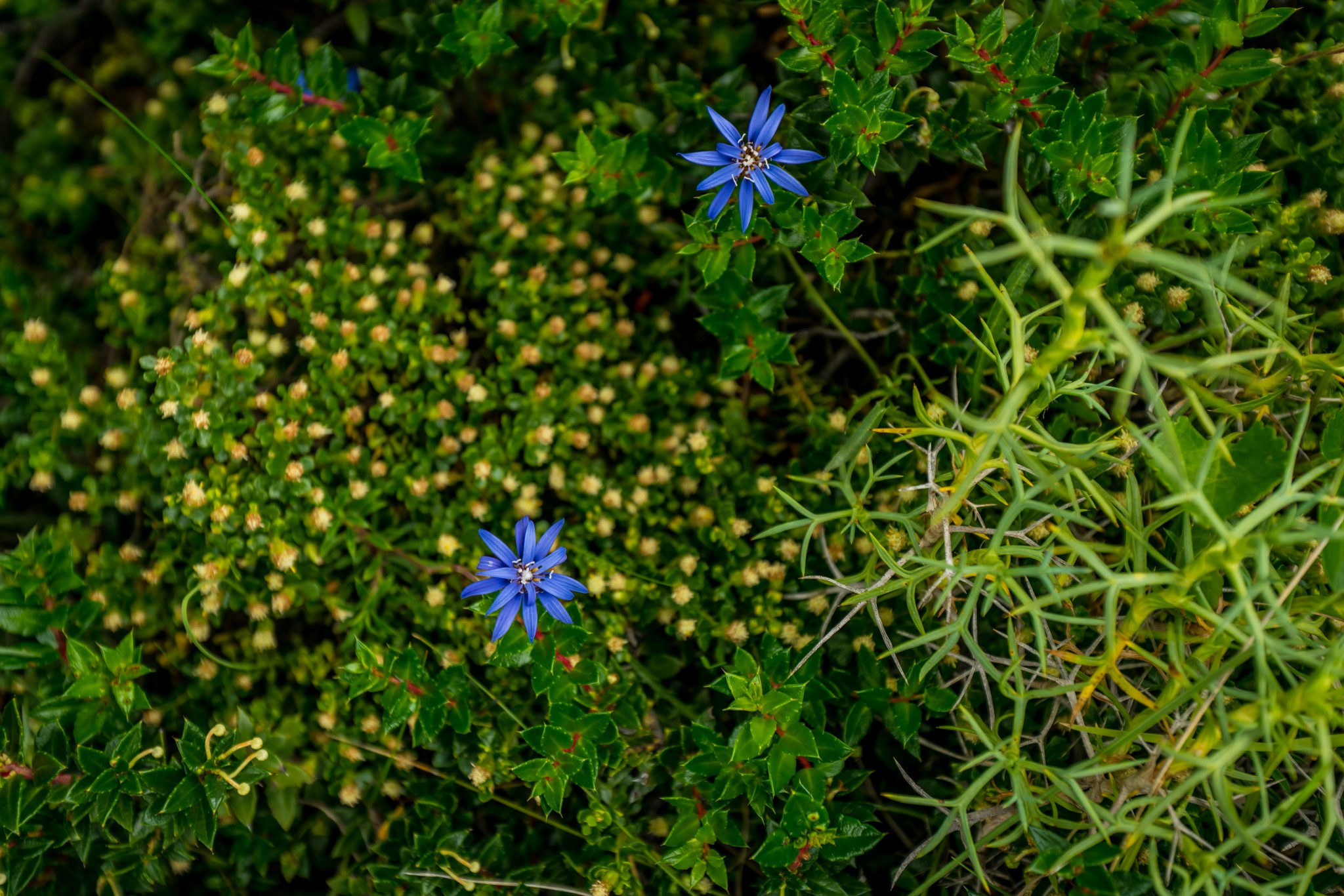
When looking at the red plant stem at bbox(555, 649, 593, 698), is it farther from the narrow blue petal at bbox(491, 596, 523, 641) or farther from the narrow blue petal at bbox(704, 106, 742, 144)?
the narrow blue petal at bbox(704, 106, 742, 144)

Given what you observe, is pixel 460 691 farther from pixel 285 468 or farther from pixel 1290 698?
pixel 1290 698

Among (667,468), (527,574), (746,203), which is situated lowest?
(527,574)

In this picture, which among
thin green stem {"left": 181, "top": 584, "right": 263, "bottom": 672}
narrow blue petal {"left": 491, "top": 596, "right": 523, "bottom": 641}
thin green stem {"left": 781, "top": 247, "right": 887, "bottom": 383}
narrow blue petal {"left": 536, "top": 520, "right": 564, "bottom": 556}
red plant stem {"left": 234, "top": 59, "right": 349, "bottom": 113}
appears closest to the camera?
narrow blue petal {"left": 491, "top": 596, "right": 523, "bottom": 641}

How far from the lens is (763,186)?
1.84 metres

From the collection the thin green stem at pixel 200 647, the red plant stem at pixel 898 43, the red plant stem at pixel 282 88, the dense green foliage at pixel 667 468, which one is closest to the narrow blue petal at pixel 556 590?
the dense green foliage at pixel 667 468

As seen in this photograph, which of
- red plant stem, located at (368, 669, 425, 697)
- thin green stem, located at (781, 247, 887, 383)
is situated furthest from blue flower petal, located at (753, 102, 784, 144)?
red plant stem, located at (368, 669, 425, 697)

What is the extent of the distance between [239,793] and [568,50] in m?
1.89

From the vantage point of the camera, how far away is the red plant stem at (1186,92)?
185cm

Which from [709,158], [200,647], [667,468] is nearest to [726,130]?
[709,158]

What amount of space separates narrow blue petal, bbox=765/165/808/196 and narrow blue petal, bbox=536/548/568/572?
86 centimetres

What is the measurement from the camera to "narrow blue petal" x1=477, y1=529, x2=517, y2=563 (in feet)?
5.51

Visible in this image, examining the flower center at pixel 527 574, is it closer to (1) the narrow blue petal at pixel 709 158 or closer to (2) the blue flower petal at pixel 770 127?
(1) the narrow blue petal at pixel 709 158

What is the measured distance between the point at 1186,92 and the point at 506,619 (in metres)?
1.76

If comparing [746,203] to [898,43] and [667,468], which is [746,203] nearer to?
[898,43]
